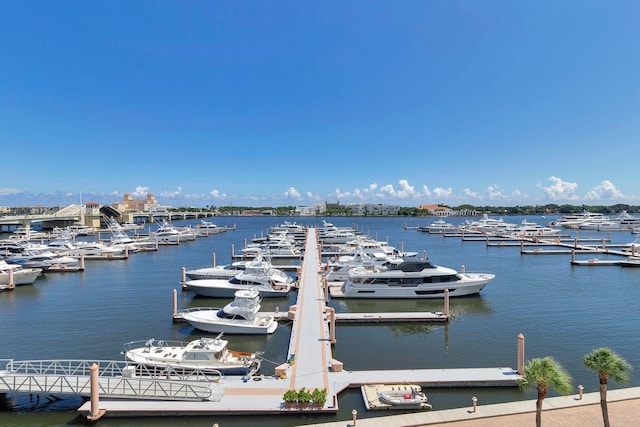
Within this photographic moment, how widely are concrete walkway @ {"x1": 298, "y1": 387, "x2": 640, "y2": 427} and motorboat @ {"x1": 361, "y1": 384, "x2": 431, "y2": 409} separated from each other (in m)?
2.01

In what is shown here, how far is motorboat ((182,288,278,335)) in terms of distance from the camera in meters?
30.0

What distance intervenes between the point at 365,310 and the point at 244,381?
21.0 metres

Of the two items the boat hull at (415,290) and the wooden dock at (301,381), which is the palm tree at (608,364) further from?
the boat hull at (415,290)

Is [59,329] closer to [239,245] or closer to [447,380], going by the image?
[447,380]

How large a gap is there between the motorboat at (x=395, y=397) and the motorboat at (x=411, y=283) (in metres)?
22.1

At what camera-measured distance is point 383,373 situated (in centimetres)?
2153

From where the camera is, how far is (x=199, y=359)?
22.3m

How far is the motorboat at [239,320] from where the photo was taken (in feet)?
98.4

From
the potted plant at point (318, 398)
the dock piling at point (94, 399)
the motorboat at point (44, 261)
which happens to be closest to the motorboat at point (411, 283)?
the potted plant at point (318, 398)

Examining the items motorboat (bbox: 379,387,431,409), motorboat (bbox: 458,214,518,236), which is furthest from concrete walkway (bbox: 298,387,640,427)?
motorboat (bbox: 458,214,518,236)

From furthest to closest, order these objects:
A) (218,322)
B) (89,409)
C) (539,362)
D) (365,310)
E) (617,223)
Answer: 1. (617,223)
2. (365,310)
3. (218,322)
4. (89,409)
5. (539,362)

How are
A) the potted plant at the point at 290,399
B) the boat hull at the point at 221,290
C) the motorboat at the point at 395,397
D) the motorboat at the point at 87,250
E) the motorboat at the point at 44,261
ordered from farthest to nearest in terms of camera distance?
the motorboat at the point at 87,250
the motorboat at the point at 44,261
the boat hull at the point at 221,290
the motorboat at the point at 395,397
the potted plant at the point at 290,399

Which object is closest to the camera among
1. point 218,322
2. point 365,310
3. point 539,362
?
point 539,362

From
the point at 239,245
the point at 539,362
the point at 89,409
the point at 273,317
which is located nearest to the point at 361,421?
the point at 539,362
